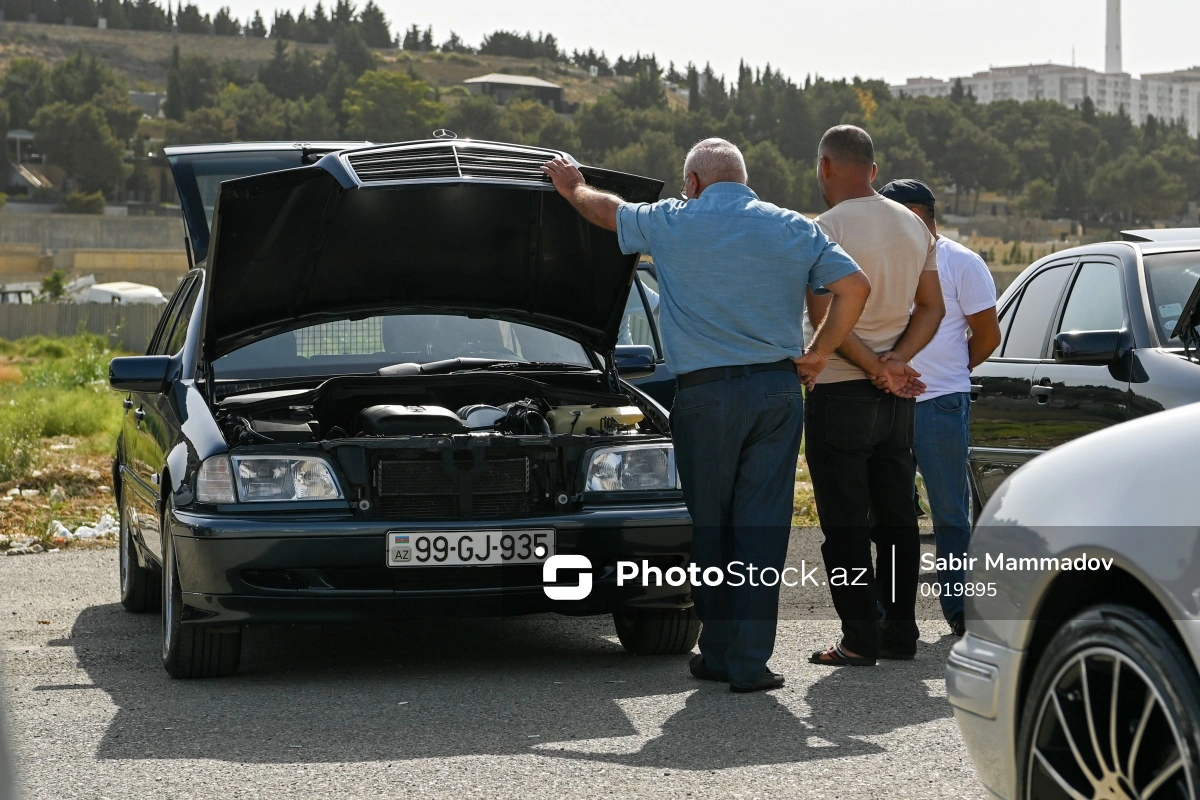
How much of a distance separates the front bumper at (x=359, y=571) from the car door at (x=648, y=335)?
1.47 m

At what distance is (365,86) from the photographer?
194 m

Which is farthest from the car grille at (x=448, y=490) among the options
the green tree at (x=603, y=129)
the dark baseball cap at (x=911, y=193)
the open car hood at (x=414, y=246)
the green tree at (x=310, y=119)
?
the green tree at (x=603, y=129)

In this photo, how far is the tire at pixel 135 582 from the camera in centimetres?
764

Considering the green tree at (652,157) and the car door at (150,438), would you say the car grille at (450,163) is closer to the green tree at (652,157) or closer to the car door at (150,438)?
the car door at (150,438)

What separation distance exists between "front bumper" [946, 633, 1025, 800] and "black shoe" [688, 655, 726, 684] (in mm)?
2296

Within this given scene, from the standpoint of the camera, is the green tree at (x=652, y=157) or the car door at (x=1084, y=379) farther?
the green tree at (x=652, y=157)

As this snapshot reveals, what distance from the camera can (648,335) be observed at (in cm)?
1031

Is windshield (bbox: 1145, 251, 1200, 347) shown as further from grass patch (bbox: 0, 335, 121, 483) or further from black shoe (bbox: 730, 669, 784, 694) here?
grass patch (bbox: 0, 335, 121, 483)

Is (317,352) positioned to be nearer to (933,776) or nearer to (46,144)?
(933,776)

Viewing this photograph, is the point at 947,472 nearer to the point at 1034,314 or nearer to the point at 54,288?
the point at 1034,314

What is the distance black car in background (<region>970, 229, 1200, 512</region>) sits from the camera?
666 centimetres

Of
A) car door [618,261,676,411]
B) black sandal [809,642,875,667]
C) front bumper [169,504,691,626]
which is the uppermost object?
car door [618,261,676,411]

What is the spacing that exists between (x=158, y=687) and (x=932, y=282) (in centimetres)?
309

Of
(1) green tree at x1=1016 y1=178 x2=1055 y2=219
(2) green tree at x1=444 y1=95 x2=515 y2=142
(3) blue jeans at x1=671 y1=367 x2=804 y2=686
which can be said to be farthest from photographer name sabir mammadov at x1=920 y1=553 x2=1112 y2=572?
(1) green tree at x1=1016 y1=178 x2=1055 y2=219
